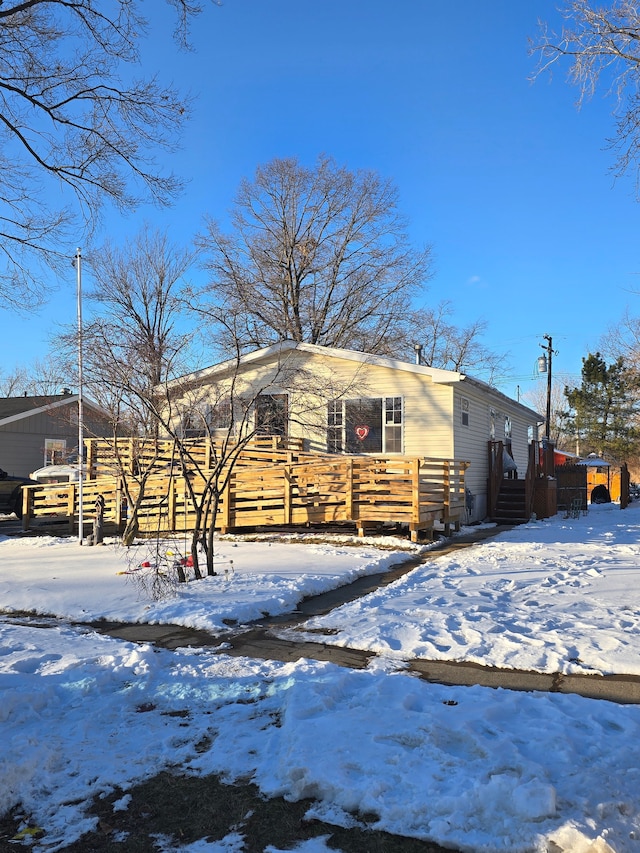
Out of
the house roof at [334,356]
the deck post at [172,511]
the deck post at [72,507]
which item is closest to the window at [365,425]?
the house roof at [334,356]

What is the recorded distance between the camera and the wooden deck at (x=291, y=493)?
13266 millimetres

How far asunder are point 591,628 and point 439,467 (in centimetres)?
788

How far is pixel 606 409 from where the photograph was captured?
40.0 m

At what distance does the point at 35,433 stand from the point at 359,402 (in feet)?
49.9

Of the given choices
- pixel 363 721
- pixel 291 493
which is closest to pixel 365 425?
pixel 291 493

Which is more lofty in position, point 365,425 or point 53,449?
point 365,425

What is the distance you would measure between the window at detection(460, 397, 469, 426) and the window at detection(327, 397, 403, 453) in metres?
1.65

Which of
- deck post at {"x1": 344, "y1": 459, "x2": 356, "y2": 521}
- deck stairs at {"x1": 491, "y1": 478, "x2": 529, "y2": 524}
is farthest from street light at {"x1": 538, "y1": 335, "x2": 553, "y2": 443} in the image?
deck post at {"x1": 344, "y1": 459, "x2": 356, "y2": 521}

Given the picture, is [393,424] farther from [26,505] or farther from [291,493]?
[26,505]

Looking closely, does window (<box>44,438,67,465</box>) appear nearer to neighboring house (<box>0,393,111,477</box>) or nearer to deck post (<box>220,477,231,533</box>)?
neighboring house (<box>0,393,111,477</box>)

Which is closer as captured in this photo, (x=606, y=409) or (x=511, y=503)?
(x=511, y=503)

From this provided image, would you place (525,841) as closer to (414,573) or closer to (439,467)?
(414,573)

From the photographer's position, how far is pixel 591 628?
Result: 6.26 meters

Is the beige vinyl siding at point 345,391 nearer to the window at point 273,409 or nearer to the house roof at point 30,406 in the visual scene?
the window at point 273,409
